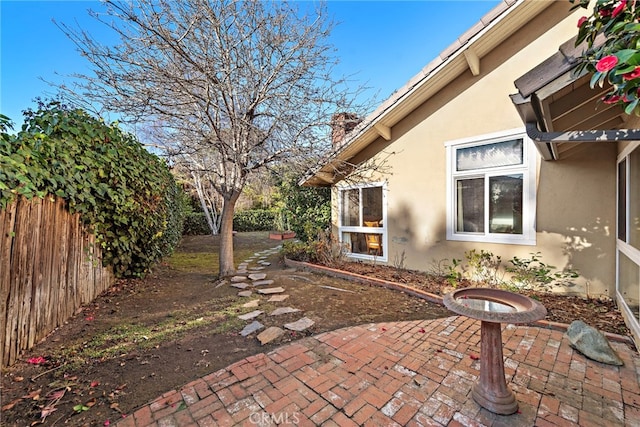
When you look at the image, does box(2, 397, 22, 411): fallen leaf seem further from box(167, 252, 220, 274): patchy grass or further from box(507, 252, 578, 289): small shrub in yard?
box(507, 252, 578, 289): small shrub in yard

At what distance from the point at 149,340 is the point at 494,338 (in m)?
4.02

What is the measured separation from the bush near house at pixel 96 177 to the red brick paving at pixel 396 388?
2.91 m

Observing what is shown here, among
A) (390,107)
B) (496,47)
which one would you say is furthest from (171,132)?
(496,47)

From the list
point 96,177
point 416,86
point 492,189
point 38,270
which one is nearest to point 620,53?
point 492,189

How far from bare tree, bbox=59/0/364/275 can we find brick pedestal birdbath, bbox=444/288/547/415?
15.1 feet

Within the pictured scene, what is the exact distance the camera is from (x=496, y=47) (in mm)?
5793

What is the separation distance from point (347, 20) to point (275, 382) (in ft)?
22.5

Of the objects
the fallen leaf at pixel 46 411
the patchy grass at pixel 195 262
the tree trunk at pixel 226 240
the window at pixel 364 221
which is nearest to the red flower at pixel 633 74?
the fallen leaf at pixel 46 411

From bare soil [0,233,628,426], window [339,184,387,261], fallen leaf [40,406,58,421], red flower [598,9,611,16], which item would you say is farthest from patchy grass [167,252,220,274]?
red flower [598,9,611,16]

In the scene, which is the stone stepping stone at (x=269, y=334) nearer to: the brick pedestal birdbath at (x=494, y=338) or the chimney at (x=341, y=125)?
the brick pedestal birdbath at (x=494, y=338)

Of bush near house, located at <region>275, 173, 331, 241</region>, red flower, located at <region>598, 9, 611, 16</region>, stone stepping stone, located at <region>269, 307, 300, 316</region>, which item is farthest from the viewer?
bush near house, located at <region>275, 173, 331, 241</region>

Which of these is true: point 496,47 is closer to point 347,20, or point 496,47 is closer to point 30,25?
point 347,20

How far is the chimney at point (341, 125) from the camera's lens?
21.6ft

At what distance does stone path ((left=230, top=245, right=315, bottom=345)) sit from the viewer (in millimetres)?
3824
